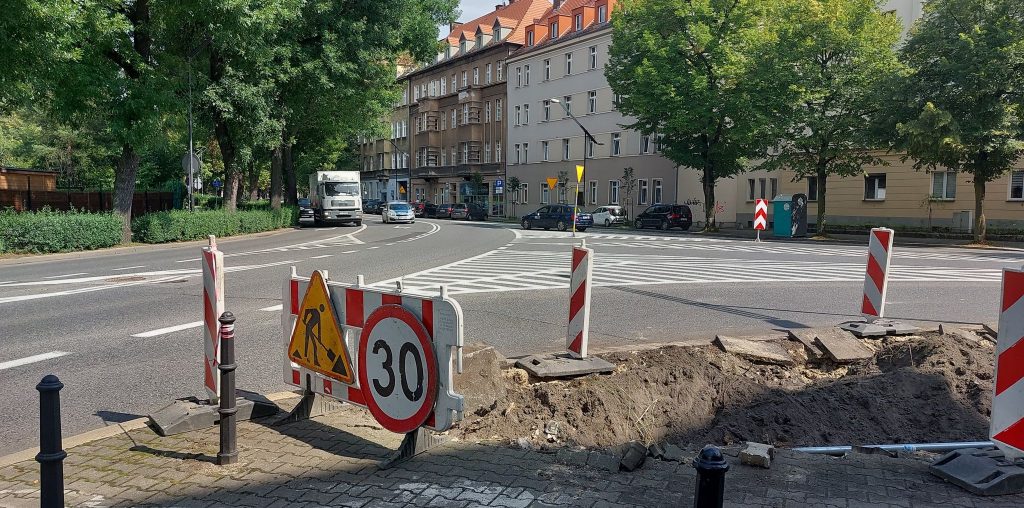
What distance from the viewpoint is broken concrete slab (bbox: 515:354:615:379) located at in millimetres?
5949

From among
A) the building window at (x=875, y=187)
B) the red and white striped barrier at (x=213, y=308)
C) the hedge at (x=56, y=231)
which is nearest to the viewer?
the red and white striped barrier at (x=213, y=308)

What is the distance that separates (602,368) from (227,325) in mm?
3107

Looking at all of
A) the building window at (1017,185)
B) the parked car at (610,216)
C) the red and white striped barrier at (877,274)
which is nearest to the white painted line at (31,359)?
the red and white striped barrier at (877,274)

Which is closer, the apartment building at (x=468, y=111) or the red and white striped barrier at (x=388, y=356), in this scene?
the red and white striped barrier at (x=388, y=356)

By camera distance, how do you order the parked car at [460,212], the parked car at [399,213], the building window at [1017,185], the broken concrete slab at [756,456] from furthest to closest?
1. the parked car at [460,212]
2. the parked car at [399,213]
3. the building window at [1017,185]
4. the broken concrete slab at [756,456]

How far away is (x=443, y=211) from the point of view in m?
64.9

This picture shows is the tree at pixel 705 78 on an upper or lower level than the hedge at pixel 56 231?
upper

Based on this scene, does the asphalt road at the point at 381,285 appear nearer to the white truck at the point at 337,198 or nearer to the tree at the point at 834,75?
the tree at the point at 834,75

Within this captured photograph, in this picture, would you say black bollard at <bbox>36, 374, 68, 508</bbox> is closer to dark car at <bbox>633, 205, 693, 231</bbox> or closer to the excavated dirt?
the excavated dirt

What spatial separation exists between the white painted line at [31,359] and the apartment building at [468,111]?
198ft

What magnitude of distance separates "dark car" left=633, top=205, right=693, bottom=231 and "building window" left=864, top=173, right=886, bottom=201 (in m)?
9.60

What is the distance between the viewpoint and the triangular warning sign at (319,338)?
15.6 feet

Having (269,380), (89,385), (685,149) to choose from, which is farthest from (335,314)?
(685,149)

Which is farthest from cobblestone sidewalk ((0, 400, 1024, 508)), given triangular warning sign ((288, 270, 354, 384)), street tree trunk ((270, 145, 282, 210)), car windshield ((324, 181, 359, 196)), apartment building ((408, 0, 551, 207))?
apartment building ((408, 0, 551, 207))
